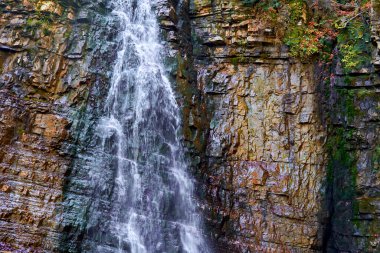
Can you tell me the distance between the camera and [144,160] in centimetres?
1036

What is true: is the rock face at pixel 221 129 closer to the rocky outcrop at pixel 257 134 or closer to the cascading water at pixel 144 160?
the rocky outcrop at pixel 257 134

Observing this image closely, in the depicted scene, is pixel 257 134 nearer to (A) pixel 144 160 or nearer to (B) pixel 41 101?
(A) pixel 144 160

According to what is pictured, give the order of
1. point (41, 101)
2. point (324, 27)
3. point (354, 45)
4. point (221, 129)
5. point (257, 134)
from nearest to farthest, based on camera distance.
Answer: point (41, 101)
point (354, 45)
point (257, 134)
point (221, 129)
point (324, 27)

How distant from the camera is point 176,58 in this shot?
39.3 ft

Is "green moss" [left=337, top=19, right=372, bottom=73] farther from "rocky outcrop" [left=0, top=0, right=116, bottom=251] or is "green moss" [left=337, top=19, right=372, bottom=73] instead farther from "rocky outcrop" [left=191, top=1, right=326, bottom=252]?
"rocky outcrop" [left=0, top=0, right=116, bottom=251]

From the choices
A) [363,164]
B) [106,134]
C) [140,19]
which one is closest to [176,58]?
[140,19]

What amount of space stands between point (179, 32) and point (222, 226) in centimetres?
663

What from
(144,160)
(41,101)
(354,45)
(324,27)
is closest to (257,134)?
(144,160)

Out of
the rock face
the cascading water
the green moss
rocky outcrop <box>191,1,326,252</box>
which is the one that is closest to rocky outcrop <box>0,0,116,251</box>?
the rock face

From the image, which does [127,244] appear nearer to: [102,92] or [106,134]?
[106,134]

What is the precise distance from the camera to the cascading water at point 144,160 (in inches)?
376

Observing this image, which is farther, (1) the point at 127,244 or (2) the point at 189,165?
(2) the point at 189,165

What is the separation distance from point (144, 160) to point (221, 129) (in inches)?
113

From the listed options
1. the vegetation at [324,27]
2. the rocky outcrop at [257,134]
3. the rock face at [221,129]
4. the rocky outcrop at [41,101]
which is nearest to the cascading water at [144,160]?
the rock face at [221,129]
